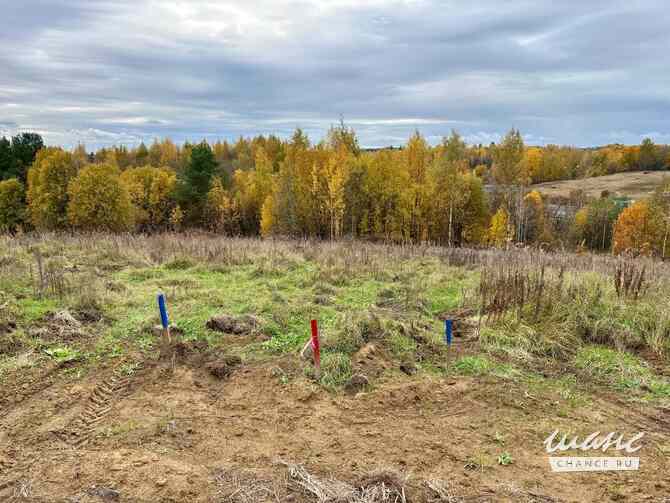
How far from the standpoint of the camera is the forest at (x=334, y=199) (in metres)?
28.6

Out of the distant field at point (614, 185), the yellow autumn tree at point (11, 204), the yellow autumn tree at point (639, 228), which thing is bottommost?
the yellow autumn tree at point (639, 228)

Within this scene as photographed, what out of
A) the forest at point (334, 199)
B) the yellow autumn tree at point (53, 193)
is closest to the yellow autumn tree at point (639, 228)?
the forest at point (334, 199)

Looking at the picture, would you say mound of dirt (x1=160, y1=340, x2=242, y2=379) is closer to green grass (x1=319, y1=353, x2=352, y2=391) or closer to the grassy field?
the grassy field

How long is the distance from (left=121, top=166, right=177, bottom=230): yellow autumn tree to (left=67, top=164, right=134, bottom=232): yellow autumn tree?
9665 mm

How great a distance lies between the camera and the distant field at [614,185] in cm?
5906

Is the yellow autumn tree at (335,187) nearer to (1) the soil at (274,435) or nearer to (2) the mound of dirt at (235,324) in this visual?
(2) the mound of dirt at (235,324)

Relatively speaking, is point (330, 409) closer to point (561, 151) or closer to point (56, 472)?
point (56, 472)

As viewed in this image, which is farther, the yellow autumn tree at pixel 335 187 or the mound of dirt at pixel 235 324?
the yellow autumn tree at pixel 335 187

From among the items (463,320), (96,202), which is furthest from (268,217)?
(463,320)

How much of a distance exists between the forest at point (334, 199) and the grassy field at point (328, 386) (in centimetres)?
1501

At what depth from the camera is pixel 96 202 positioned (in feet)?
97.7

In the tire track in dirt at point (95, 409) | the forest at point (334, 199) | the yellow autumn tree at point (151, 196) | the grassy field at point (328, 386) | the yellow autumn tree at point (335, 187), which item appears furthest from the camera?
the yellow autumn tree at point (151, 196)

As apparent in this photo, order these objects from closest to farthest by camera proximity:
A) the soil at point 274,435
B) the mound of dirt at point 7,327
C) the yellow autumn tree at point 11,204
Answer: the soil at point 274,435 < the mound of dirt at point 7,327 < the yellow autumn tree at point 11,204
